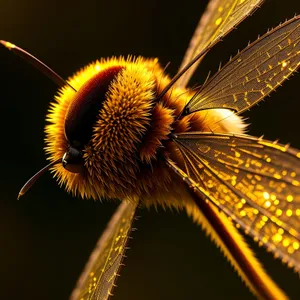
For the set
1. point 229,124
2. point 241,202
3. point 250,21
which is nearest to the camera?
point 241,202

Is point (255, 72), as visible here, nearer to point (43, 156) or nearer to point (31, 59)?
point (31, 59)

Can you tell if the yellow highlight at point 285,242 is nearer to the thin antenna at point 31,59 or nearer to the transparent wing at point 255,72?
the transparent wing at point 255,72

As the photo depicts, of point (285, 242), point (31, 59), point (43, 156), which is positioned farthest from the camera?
point (43, 156)

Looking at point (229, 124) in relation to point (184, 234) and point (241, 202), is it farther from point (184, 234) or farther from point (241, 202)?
point (184, 234)

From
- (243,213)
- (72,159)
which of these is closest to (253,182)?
(243,213)

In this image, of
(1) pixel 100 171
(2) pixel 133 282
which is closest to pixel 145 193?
(1) pixel 100 171

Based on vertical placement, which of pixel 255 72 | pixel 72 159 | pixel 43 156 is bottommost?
pixel 43 156

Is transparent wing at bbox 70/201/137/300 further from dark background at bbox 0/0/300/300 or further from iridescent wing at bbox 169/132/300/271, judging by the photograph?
dark background at bbox 0/0/300/300
